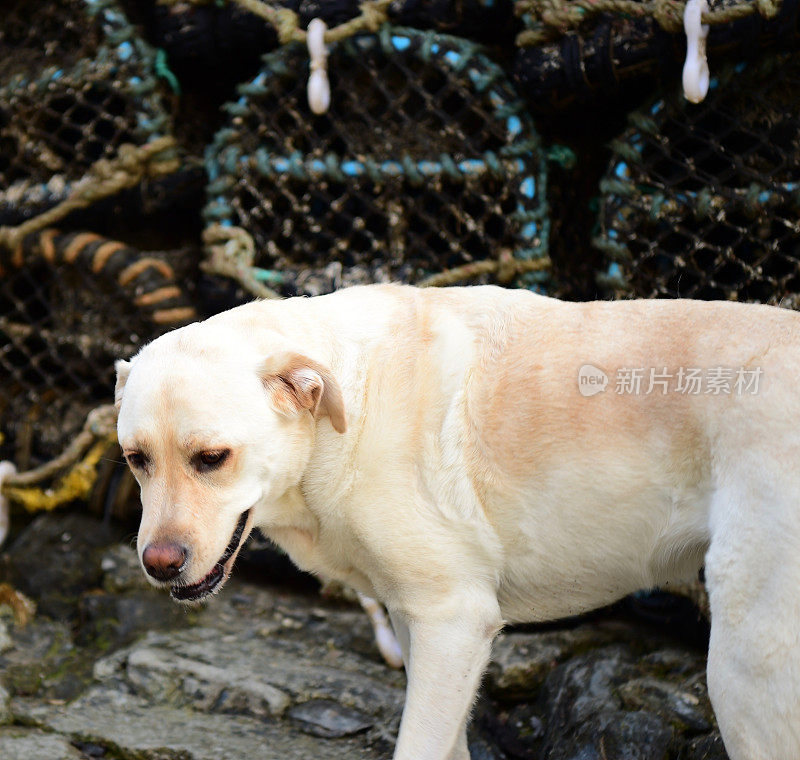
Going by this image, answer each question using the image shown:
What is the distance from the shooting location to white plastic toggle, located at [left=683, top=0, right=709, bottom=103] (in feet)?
10.2

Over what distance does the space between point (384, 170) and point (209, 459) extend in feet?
6.13

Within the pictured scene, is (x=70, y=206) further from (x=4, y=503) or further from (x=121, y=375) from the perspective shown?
(x=121, y=375)

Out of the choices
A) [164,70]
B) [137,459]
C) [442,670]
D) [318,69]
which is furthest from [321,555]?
[164,70]

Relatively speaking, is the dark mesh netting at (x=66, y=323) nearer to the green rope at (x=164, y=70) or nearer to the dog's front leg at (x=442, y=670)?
the green rope at (x=164, y=70)

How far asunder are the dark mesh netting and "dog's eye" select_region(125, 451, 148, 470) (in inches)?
70.3

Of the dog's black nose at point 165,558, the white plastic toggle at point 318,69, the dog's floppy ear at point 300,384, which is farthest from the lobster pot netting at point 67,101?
the dog's black nose at point 165,558

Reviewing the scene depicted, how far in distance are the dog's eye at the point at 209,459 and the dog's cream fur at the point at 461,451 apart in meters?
0.02

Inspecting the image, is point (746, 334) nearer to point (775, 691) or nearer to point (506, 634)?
point (775, 691)

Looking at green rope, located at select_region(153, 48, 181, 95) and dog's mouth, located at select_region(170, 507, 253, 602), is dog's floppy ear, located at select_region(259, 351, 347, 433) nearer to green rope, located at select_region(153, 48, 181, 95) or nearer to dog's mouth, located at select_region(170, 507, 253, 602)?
dog's mouth, located at select_region(170, 507, 253, 602)

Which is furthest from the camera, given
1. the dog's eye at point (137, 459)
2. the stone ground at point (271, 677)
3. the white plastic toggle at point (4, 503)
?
the white plastic toggle at point (4, 503)

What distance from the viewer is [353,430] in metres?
2.49

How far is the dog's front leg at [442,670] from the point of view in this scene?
92.8 inches

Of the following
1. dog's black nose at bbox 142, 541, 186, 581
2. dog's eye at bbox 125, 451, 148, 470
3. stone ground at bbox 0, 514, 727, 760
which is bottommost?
stone ground at bbox 0, 514, 727, 760

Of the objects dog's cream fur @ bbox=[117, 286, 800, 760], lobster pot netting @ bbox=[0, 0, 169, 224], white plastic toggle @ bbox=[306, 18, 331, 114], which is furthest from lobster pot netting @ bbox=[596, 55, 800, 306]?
lobster pot netting @ bbox=[0, 0, 169, 224]
